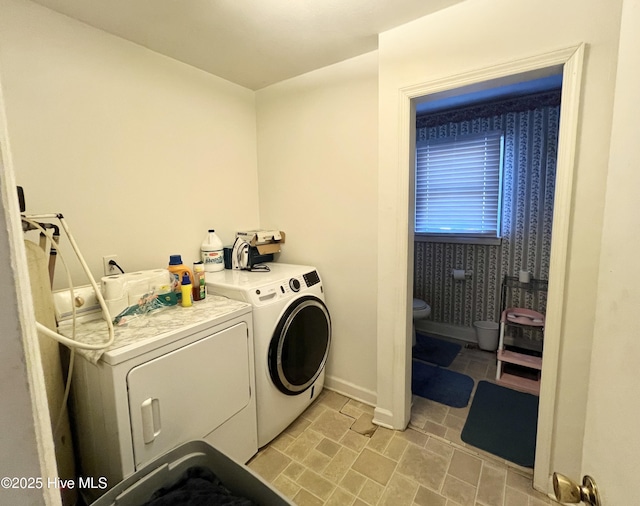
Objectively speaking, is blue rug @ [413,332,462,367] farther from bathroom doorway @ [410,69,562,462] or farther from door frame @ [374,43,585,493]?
door frame @ [374,43,585,493]

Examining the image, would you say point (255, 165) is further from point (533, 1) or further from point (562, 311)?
point (562, 311)

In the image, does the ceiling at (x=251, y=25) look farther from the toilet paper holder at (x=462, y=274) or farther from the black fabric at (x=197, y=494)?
the toilet paper holder at (x=462, y=274)

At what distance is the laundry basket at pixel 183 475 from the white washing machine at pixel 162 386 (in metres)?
0.08

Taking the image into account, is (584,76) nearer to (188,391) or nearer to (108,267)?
(188,391)

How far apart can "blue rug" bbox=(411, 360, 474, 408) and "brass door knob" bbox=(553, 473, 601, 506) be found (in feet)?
5.46

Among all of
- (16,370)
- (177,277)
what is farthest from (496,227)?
(16,370)

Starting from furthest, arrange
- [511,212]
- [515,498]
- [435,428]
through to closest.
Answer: [511,212] → [435,428] → [515,498]

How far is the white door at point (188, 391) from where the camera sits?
3.76 feet

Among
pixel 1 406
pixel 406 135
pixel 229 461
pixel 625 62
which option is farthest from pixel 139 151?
pixel 625 62

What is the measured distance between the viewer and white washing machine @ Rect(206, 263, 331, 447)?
1649 millimetres

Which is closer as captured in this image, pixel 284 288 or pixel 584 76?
pixel 584 76

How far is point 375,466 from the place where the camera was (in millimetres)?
1609

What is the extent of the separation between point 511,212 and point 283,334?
2.37 m

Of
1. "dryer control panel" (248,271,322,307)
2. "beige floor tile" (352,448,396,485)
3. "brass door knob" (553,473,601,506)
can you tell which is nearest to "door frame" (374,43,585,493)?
"beige floor tile" (352,448,396,485)
